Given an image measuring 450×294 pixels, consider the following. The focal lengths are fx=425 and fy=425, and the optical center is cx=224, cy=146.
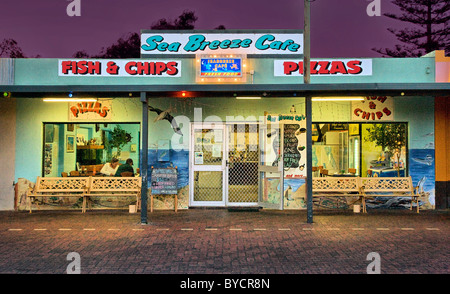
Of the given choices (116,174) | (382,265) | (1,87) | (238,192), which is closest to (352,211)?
(238,192)

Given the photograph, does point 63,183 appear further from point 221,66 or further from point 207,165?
point 221,66

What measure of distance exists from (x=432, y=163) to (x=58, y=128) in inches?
418

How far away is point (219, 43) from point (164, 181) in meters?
4.16

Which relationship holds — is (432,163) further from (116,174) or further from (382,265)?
(116,174)

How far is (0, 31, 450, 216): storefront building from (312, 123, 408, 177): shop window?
1.1 inches

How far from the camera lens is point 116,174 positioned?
39.3 feet

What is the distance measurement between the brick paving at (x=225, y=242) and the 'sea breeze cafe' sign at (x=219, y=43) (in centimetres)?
450

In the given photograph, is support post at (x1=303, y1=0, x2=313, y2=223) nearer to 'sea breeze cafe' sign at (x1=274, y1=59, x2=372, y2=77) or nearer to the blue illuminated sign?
'sea breeze cafe' sign at (x1=274, y1=59, x2=372, y2=77)

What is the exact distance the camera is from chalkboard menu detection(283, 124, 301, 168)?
39.2 ft

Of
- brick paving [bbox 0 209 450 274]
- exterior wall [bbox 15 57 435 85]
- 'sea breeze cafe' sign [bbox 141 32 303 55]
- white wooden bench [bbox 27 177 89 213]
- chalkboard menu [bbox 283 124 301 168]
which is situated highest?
'sea breeze cafe' sign [bbox 141 32 303 55]

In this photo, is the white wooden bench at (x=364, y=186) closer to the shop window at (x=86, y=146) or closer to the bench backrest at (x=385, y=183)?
the bench backrest at (x=385, y=183)

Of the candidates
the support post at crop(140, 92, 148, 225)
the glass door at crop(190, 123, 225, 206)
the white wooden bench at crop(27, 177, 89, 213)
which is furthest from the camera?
the glass door at crop(190, 123, 225, 206)

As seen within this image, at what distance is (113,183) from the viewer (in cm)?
1157

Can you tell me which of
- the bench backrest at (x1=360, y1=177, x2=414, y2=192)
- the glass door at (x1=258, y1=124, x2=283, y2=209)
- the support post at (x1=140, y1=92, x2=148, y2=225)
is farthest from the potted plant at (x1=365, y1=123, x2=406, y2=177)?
the support post at (x1=140, y1=92, x2=148, y2=225)
